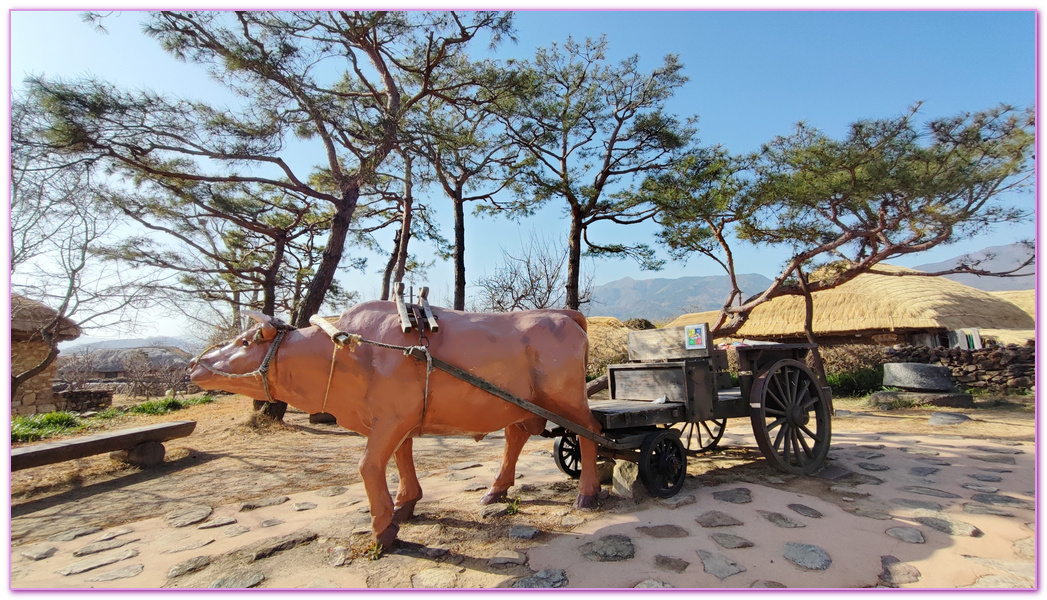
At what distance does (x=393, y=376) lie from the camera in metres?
3.44

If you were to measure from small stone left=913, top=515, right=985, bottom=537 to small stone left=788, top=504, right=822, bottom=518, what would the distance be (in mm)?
676

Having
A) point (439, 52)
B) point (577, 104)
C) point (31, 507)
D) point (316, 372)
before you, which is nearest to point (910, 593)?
point (316, 372)

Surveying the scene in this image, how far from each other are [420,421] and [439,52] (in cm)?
815

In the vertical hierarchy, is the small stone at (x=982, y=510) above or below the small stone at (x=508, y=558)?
below

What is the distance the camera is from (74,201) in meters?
7.83

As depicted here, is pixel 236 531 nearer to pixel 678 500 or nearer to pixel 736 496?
pixel 678 500

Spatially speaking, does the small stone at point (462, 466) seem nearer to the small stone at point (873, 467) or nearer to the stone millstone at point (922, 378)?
the small stone at point (873, 467)

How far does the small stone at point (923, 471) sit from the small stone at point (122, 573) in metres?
6.61

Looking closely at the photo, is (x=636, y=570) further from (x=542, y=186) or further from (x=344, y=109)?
(x=542, y=186)

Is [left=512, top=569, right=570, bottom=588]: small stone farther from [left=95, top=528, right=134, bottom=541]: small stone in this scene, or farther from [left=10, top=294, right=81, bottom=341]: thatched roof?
[left=10, top=294, right=81, bottom=341]: thatched roof

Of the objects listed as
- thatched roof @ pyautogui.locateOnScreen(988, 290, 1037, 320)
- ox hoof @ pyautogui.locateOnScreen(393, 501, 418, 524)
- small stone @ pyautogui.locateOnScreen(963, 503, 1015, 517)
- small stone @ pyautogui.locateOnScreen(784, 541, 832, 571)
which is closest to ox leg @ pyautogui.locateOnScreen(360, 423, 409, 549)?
ox hoof @ pyautogui.locateOnScreen(393, 501, 418, 524)

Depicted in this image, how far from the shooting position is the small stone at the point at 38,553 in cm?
358

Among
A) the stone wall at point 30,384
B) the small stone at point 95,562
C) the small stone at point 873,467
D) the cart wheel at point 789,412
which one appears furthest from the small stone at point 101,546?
the stone wall at point 30,384

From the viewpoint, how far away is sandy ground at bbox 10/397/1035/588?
302 centimetres
